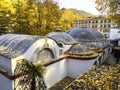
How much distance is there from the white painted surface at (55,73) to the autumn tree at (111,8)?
8602mm

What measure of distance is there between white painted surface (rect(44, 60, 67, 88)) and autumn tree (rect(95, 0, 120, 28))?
8602 mm

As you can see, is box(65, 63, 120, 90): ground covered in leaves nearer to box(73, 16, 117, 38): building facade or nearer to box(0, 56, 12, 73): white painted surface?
box(0, 56, 12, 73): white painted surface

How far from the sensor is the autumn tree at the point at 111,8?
17528 mm

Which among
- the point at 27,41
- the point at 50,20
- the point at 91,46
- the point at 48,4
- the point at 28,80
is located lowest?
the point at 91,46

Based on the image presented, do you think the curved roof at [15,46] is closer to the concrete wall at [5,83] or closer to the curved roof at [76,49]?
the concrete wall at [5,83]

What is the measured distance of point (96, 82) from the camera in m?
8.21

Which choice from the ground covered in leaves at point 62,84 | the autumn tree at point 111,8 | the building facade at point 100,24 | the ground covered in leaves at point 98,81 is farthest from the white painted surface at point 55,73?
the building facade at point 100,24

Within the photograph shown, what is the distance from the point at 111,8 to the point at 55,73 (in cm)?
1070

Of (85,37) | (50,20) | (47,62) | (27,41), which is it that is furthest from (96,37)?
(27,41)

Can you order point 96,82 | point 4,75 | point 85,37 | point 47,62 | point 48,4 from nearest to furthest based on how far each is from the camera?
point 96,82 < point 4,75 < point 47,62 < point 85,37 < point 48,4

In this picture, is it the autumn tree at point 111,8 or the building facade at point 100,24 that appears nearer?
the autumn tree at point 111,8

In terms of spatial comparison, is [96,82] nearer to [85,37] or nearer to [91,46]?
[91,46]

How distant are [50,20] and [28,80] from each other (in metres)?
23.4

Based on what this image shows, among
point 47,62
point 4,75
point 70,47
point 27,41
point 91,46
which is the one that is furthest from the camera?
point 91,46
